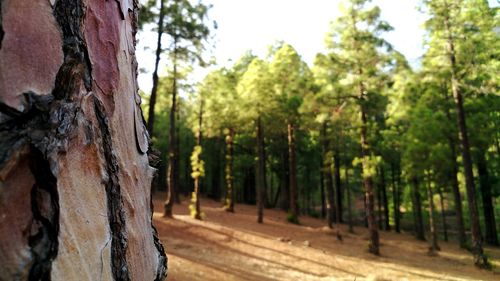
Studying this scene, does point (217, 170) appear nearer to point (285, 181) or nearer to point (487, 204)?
point (285, 181)

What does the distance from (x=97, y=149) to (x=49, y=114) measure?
0.75 feet

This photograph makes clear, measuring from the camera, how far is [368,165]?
16.0 m

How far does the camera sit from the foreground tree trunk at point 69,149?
900 millimetres

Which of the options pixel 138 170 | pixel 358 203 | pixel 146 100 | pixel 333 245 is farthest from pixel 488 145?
pixel 358 203

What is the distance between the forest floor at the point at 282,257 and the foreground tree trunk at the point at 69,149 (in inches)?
303

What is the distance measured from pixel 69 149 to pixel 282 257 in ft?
45.1

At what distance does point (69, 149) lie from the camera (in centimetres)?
107

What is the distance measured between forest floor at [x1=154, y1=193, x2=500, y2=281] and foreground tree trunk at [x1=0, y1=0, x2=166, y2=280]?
770cm

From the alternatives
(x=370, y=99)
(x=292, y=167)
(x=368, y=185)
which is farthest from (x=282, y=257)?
(x=292, y=167)

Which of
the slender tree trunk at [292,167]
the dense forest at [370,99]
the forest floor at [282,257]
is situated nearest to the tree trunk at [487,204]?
the dense forest at [370,99]

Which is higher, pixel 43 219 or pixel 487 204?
pixel 43 219

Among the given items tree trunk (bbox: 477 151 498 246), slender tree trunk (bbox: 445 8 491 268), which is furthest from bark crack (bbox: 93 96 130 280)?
tree trunk (bbox: 477 151 498 246)

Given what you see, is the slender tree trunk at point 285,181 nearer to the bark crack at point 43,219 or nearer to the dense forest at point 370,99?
the dense forest at point 370,99

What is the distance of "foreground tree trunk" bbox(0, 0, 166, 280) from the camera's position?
90cm
